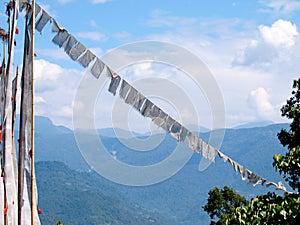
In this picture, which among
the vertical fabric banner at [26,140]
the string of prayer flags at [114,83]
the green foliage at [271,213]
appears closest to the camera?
the vertical fabric banner at [26,140]

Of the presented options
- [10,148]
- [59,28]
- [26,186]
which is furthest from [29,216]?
[59,28]

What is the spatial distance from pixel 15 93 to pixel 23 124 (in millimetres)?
428

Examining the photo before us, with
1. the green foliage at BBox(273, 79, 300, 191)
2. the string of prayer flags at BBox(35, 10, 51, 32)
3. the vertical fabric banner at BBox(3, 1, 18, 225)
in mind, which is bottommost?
the vertical fabric banner at BBox(3, 1, 18, 225)

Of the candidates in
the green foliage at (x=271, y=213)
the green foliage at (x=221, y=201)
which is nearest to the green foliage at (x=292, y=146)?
the green foliage at (x=271, y=213)

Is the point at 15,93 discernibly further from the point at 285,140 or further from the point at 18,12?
the point at 285,140

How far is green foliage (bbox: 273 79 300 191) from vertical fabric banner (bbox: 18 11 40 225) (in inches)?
148

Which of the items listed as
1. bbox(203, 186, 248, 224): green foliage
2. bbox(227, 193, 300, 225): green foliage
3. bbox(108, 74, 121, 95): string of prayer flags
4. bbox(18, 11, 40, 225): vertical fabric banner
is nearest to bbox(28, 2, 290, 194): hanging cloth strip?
bbox(108, 74, 121, 95): string of prayer flags

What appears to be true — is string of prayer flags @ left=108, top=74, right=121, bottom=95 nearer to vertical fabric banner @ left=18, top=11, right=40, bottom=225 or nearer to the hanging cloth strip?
the hanging cloth strip

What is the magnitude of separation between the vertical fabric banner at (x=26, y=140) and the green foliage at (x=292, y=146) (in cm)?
377

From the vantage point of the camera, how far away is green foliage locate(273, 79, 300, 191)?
6.76m

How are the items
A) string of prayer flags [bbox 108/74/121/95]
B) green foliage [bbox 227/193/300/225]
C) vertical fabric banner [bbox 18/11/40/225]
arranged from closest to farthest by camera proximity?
vertical fabric banner [bbox 18/11/40/225] → string of prayer flags [bbox 108/74/121/95] → green foliage [bbox 227/193/300/225]

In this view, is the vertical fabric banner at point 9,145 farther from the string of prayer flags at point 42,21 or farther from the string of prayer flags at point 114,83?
the string of prayer flags at point 114,83

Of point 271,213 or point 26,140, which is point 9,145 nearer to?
point 26,140

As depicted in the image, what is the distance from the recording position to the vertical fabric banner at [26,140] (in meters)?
4.32
